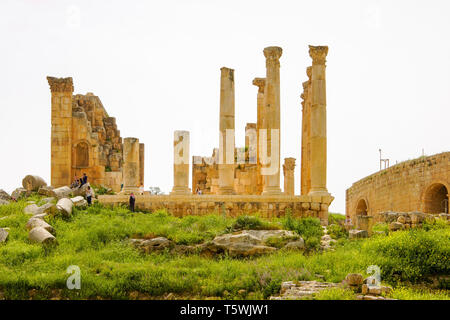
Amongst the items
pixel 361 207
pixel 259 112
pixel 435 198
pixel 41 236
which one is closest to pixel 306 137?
pixel 259 112

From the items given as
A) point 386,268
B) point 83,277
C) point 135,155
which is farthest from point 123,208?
point 386,268

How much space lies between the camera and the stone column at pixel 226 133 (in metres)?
27.6

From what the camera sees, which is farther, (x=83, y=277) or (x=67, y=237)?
(x=67, y=237)

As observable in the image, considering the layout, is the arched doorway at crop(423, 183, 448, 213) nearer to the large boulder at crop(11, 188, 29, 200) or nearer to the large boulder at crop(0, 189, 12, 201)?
the large boulder at crop(11, 188, 29, 200)

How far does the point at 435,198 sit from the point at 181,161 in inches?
639

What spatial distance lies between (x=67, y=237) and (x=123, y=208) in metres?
5.26

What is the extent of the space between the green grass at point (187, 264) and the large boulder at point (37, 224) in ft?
1.08

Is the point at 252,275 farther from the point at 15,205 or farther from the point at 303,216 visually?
the point at 15,205

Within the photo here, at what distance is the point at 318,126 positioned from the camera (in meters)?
26.4

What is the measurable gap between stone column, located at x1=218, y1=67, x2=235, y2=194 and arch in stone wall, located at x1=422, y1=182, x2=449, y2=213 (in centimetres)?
1295

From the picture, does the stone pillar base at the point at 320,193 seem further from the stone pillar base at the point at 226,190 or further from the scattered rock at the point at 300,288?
the scattered rock at the point at 300,288

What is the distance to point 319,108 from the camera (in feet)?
86.5

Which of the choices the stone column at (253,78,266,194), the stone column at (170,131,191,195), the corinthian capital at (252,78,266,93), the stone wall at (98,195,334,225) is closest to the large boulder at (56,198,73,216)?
the stone wall at (98,195,334,225)

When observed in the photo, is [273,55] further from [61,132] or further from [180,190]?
[61,132]
